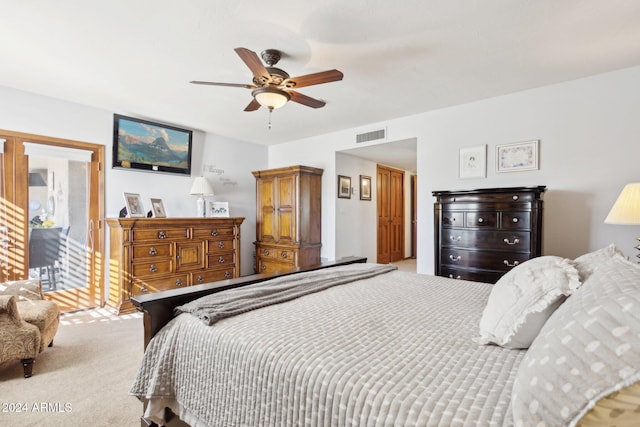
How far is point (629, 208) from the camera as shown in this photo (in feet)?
7.77

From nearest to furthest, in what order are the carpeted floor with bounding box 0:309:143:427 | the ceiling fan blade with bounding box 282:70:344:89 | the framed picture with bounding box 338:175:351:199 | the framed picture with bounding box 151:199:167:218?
the carpeted floor with bounding box 0:309:143:427 < the ceiling fan blade with bounding box 282:70:344:89 < the framed picture with bounding box 151:199:167:218 < the framed picture with bounding box 338:175:351:199

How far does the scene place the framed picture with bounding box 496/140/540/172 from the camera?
339 cm

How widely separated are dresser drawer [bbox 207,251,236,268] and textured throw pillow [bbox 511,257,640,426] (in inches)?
169

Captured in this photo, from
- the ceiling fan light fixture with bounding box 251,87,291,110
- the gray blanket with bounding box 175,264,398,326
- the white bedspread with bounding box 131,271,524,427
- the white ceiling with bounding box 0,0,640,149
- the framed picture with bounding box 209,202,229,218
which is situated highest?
the white ceiling with bounding box 0,0,640,149

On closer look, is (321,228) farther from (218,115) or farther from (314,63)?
(314,63)

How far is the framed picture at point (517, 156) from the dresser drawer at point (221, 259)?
3.80 metres

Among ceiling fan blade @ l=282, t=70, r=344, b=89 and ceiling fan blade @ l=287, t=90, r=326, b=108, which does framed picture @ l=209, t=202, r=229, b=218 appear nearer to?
ceiling fan blade @ l=287, t=90, r=326, b=108

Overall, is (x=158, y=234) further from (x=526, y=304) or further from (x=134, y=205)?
(x=526, y=304)

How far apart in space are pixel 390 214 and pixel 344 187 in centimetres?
198

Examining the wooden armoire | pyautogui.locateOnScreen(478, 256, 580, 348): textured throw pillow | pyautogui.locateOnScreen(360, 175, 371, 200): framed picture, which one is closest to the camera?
pyautogui.locateOnScreen(478, 256, 580, 348): textured throw pillow

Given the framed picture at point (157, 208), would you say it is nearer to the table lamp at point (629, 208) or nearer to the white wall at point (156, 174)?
the white wall at point (156, 174)

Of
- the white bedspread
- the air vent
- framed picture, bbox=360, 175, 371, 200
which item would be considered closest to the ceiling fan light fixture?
the white bedspread

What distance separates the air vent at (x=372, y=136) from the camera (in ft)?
14.9

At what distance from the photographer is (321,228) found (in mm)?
5297
